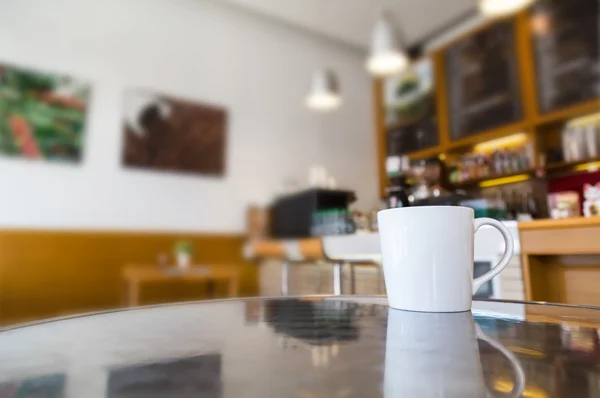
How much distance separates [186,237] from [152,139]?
0.83 metres

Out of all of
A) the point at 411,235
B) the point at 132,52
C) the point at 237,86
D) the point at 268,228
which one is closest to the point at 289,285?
the point at 268,228

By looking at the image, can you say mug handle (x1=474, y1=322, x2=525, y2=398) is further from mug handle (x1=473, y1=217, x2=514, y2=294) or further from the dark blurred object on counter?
the dark blurred object on counter

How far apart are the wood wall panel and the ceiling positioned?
7.07 feet

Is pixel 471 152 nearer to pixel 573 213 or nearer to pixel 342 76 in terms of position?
pixel 573 213

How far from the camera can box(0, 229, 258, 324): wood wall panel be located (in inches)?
108

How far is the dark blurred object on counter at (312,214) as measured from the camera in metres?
2.04

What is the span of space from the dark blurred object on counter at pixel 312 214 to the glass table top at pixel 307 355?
1.39m

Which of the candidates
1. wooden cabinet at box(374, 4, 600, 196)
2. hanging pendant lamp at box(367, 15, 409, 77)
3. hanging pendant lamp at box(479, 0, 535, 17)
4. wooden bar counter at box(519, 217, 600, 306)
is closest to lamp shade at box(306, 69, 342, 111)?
hanging pendant lamp at box(367, 15, 409, 77)

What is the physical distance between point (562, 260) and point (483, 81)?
2285 mm

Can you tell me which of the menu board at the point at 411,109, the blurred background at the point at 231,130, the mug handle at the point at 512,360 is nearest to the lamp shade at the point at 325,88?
the blurred background at the point at 231,130

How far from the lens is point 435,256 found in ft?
1.48

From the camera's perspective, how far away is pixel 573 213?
2.32 metres

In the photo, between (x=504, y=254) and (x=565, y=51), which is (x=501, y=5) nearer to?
(x=565, y=51)

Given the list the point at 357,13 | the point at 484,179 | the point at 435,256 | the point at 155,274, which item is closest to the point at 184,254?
the point at 155,274
